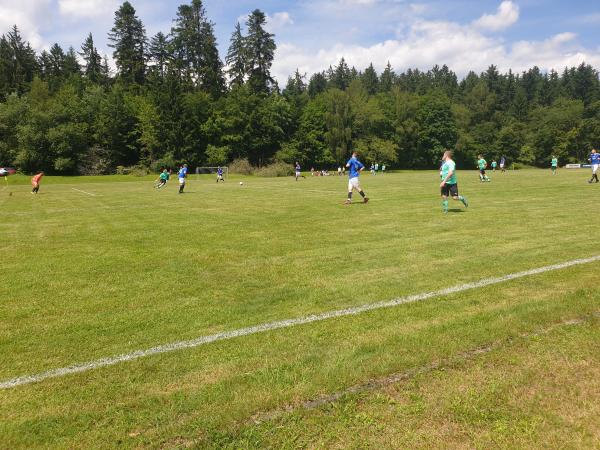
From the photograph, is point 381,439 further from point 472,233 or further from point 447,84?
point 447,84

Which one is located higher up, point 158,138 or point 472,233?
point 158,138

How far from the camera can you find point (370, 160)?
86438mm

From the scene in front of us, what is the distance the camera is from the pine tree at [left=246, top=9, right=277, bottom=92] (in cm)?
9469

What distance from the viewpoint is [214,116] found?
80625mm

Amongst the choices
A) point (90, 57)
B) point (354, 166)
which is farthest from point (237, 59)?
point (354, 166)

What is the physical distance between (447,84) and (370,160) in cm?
7946

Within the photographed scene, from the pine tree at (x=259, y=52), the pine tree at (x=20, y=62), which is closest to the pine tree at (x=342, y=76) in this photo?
the pine tree at (x=259, y=52)

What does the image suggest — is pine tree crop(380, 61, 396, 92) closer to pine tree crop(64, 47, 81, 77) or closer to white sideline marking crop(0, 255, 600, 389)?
pine tree crop(64, 47, 81, 77)

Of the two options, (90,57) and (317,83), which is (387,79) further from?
(90,57)

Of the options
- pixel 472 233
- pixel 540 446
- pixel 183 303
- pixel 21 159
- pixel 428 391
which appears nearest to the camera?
pixel 540 446

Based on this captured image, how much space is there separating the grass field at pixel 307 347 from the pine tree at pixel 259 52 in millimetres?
90691

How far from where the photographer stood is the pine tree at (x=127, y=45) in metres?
98.8

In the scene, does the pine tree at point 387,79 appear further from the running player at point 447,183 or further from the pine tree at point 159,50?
the running player at point 447,183

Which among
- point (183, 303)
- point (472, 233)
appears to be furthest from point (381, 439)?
point (472, 233)
